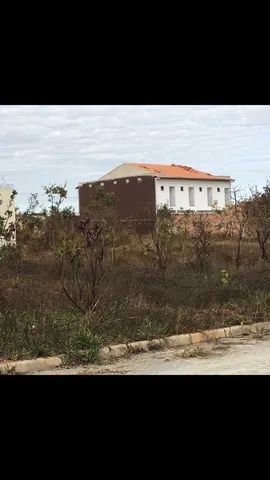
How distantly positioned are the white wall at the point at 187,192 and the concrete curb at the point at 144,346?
3118 centimetres

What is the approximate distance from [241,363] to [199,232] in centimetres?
984

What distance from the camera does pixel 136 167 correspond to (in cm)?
4788

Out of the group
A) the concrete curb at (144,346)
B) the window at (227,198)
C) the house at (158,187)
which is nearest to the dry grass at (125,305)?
the concrete curb at (144,346)

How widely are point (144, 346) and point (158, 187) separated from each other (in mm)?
34758

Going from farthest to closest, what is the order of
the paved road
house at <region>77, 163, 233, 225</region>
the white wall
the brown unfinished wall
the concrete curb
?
the white wall < house at <region>77, 163, 233, 225</region> < the brown unfinished wall < the concrete curb < the paved road

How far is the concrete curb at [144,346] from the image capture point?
23.6 feet

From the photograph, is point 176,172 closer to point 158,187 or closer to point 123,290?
point 158,187

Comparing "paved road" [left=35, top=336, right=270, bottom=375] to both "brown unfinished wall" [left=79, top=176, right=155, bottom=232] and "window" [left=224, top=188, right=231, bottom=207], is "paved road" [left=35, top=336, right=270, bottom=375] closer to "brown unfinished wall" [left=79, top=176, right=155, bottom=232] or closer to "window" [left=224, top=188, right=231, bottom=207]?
"window" [left=224, top=188, right=231, bottom=207]

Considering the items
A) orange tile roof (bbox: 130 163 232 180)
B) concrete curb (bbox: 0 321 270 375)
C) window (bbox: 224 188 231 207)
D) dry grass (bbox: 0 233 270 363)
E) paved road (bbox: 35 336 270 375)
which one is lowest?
paved road (bbox: 35 336 270 375)

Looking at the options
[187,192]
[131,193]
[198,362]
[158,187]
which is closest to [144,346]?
[198,362]

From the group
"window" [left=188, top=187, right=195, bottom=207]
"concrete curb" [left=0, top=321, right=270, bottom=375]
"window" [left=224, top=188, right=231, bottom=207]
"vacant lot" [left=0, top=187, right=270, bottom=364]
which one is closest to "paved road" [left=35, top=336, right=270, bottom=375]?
"concrete curb" [left=0, top=321, right=270, bottom=375]

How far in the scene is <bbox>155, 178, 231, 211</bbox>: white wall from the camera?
43.1 metres
